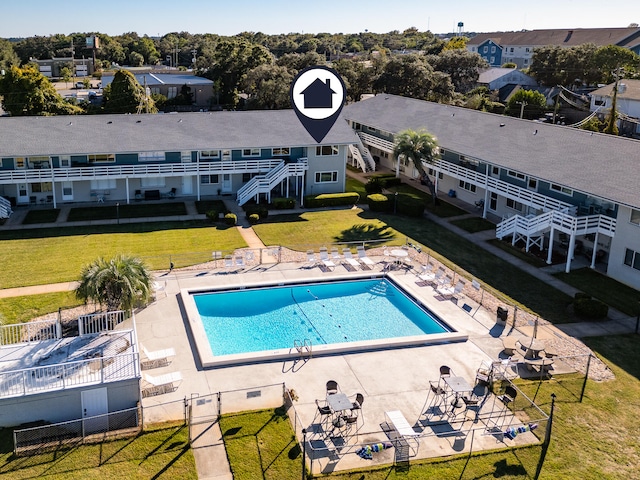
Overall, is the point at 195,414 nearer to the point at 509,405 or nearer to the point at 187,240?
the point at 509,405

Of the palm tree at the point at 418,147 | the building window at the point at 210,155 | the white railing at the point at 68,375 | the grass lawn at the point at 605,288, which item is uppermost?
the palm tree at the point at 418,147

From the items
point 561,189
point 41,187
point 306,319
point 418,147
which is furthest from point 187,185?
point 561,189

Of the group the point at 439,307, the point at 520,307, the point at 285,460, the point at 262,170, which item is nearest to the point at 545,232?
the point at 520,307

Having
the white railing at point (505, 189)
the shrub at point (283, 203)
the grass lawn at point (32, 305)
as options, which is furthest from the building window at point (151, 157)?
the white railing at point (505, 189)

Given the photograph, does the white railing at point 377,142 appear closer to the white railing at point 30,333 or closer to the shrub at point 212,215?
the shrub at point 212,215

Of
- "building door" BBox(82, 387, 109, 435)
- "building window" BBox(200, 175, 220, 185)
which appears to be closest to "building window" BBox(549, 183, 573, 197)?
"building window" BBox(200, 175, 220, 185)

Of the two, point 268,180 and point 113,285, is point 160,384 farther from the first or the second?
point 268,180

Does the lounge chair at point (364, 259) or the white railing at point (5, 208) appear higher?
Result: the white railing at point (5, 208)

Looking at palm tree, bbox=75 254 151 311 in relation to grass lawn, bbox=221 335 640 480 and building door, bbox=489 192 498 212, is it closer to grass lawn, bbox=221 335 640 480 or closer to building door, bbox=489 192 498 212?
grass lawn, bbox=221 335 640 480
